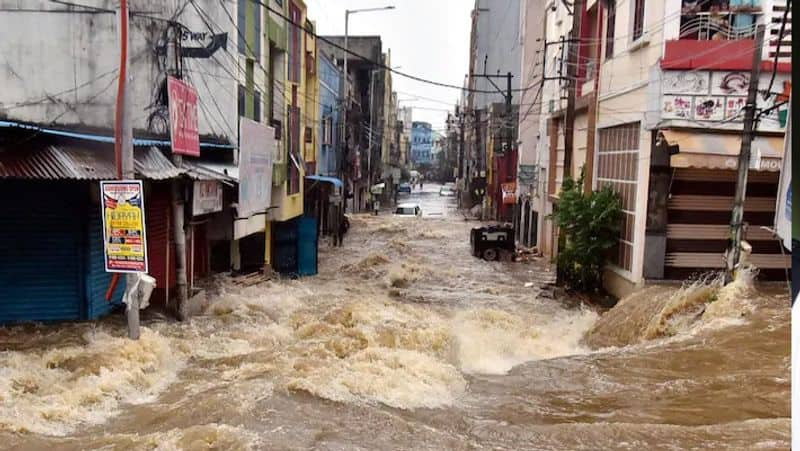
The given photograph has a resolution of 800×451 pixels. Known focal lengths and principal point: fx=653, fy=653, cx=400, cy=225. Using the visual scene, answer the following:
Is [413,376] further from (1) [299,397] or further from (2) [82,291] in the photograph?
(2) [82,291]

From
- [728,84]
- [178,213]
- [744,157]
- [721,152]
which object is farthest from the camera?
[728,84]

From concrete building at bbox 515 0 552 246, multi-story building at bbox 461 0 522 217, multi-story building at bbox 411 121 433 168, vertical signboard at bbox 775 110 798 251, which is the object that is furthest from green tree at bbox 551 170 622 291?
multi-story building at bbox 411 121 433 168

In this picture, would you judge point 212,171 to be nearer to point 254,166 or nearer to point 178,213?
point 254,166

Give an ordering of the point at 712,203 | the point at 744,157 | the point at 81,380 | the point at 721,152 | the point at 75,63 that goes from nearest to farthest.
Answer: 1. the point at 81,380
2. the point at 744,157
3. the point at 75,63
4. the point at 721,152
5. the point at 712,203

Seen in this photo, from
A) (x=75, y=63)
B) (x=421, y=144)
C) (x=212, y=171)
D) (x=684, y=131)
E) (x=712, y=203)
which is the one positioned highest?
(x=421, y=144)

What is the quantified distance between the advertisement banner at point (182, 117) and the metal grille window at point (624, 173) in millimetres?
9814

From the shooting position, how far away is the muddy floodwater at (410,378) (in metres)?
6.68

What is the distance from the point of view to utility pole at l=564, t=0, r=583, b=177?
18828 millimetres

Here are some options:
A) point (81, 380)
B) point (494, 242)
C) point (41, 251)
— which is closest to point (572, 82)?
point (494, 242)

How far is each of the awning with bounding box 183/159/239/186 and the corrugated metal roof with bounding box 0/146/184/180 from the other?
2.55ft

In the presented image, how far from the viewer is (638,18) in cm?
1616

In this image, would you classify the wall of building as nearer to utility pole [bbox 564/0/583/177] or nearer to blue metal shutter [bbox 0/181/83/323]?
blue metal shutter [bbox 0/181/83/323]

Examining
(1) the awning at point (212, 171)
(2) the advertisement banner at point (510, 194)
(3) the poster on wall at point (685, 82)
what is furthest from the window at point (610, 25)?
Answer: (2) the advertisement banner at point (510, 194)

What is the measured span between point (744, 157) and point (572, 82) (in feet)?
32.8
